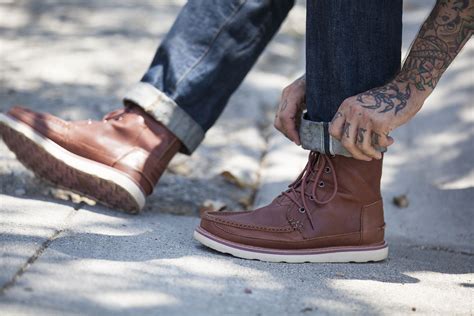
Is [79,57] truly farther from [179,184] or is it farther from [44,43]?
[179,184]

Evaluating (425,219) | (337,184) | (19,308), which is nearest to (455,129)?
(425,219)

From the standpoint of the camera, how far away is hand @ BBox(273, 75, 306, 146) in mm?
1937

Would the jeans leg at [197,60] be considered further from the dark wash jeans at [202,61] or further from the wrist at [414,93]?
the wrist at [414,93]

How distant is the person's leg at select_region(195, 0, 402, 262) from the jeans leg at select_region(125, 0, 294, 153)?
393mm

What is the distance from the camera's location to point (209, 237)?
71.4 inches

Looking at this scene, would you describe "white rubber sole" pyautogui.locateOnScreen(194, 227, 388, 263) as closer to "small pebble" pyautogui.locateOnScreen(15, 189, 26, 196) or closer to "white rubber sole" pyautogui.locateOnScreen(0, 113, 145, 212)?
"white rubber sole" pyautogui.locateOnScreen(0, 113, 145, 212)

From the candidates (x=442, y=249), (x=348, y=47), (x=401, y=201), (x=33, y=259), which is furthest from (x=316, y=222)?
(x=401, y=201)

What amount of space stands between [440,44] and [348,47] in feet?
0.66

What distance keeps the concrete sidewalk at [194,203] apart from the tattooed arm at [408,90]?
1.01ft

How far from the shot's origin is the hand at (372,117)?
1.69 meters

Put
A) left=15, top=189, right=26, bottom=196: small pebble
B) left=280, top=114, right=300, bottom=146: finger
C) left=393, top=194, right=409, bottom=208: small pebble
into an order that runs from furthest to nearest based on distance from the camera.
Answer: left=393, top=194, right=409, bottom=208: small pebble → left=15, top=189, right=26, bottom=196: small pebble → left=280, top=114, right=300, bottom=146: finger

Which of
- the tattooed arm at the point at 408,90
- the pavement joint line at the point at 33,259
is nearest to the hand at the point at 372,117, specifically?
the tattooed arm at the point at 408,90

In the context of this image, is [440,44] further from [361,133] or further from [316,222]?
[316,222]

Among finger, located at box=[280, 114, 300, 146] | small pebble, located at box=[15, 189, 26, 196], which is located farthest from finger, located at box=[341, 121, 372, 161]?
small pebble, located at box=[15, 189, 26, 196]
